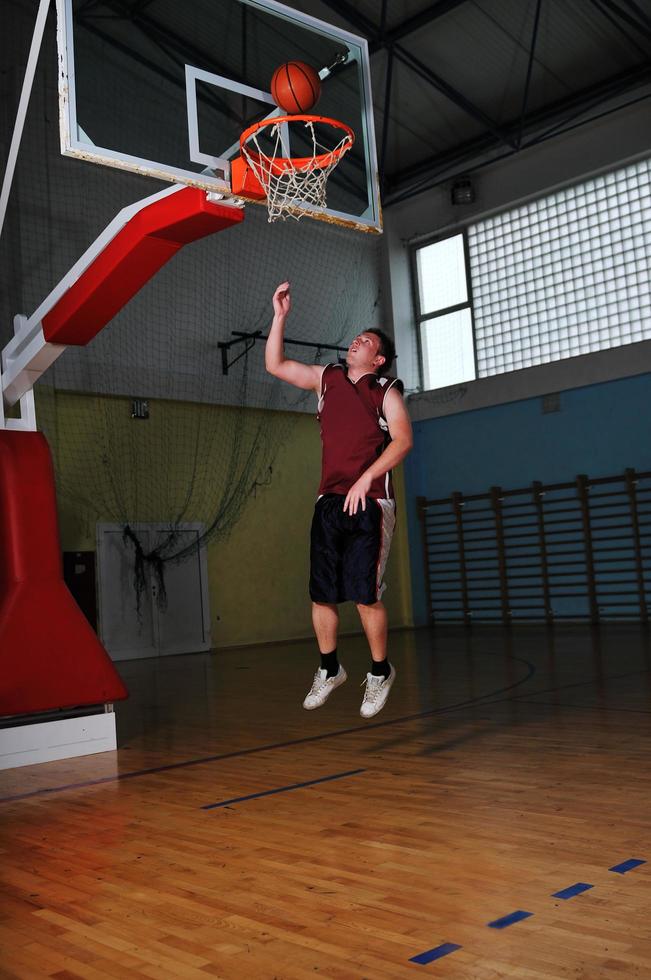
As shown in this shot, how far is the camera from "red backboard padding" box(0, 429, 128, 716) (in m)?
4.57

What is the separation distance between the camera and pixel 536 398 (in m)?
12.8

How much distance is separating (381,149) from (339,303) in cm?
228

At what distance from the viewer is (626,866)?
93.4 inches

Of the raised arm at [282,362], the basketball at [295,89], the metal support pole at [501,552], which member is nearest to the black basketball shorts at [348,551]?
the raised arm at [282,362]

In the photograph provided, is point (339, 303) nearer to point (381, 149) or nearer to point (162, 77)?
point (381, 149)

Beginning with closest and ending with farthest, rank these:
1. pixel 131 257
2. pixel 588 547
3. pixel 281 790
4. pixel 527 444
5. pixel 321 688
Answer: pixel 281 790, pixel 321 688, pixel 131 257, pixel 588 547, pixel 527 444

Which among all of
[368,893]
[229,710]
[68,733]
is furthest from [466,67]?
[368,893]

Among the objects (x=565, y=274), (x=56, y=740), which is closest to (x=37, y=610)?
(x=56, y=740)

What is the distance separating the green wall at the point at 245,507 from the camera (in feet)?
35.2

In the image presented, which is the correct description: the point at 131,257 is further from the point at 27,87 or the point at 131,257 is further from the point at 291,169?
the point at 27,87

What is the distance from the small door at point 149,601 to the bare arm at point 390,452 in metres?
7.52

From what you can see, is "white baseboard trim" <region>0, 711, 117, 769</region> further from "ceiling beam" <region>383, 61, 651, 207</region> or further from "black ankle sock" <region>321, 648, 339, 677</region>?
"ceiling beam" <region>383, 61, 651, 207</region>

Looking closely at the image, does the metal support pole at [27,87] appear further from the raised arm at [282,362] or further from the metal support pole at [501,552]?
the metal support pole at [501,552]

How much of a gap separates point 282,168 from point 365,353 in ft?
3.15
